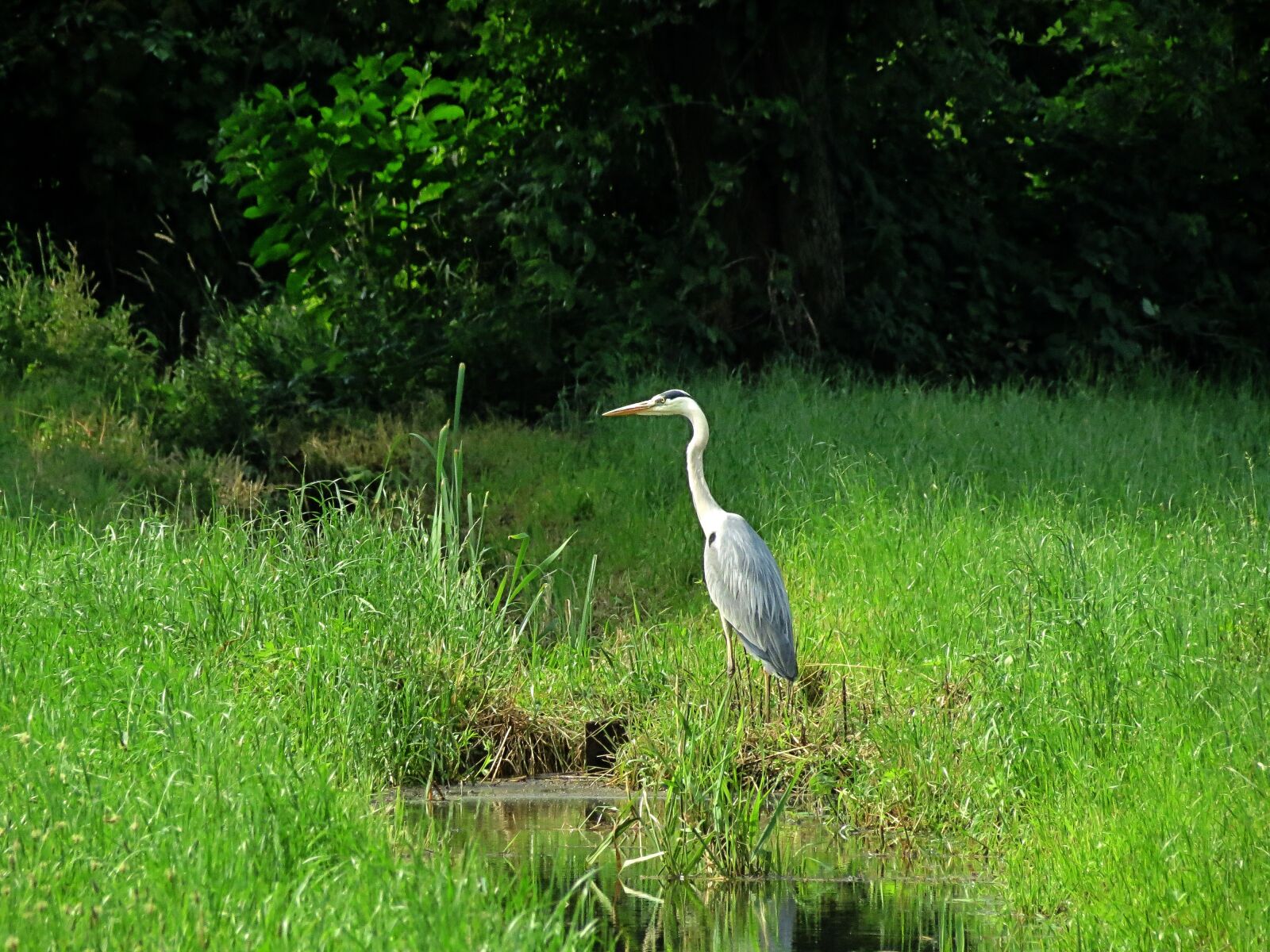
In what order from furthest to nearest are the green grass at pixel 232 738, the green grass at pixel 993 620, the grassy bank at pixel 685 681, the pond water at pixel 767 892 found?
the pond water at pixel 767 892 < the green grass at pixel 993 620 < the grassy bank at pixel 685 681 < the green grass at pixel 232 738

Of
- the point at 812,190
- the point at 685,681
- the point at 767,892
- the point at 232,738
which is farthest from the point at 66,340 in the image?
the point at 767,892

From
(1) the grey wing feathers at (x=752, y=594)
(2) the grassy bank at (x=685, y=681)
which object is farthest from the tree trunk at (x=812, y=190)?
(1) the grey wing feathers at (x=752, y=594)

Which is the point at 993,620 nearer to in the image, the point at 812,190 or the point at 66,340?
the point at 812,190

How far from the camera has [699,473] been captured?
7012 millimetres

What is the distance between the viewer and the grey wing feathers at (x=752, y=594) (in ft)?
20.5

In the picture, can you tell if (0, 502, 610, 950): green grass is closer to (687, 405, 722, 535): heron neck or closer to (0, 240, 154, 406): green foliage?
(687, 405, 722, 535): heron neck

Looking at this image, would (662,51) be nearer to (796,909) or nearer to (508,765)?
(508,765)

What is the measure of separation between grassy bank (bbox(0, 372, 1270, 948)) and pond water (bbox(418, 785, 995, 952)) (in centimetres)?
19

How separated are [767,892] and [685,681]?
154cm

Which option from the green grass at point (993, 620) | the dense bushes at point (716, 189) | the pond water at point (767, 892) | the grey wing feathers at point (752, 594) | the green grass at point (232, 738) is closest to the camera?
the green grass at point (232, 738)

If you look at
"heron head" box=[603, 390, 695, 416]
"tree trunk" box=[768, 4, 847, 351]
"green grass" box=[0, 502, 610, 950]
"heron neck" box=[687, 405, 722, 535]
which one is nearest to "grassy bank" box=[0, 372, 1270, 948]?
"green grass" box=[0, 502, 610, 950]

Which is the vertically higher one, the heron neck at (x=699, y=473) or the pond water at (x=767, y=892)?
the heron neck at (x=699, y=473)

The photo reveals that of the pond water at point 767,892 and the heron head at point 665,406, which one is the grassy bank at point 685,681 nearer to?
the pond water at point 767,892

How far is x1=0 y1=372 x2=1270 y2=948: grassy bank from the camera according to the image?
419 centimetres
